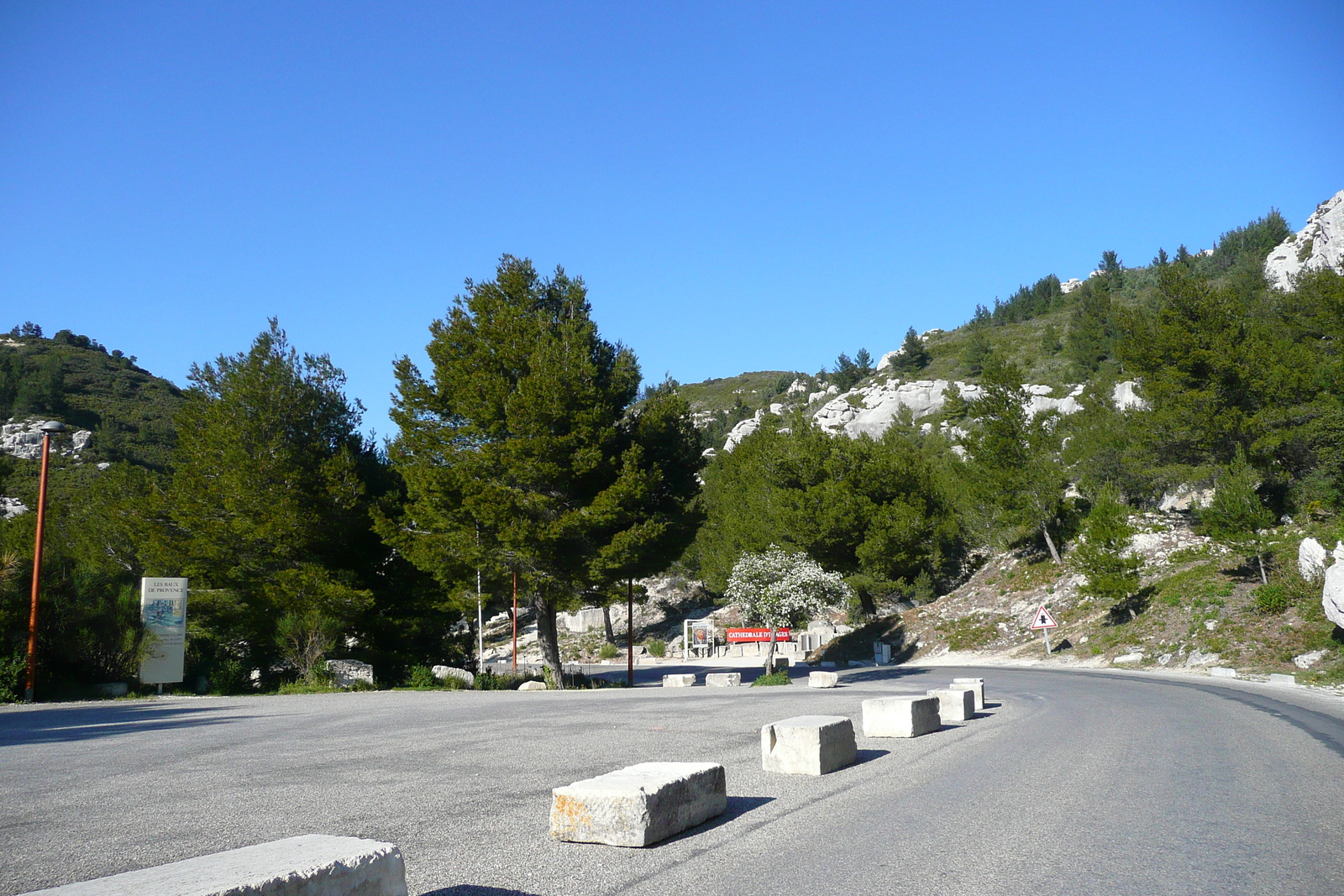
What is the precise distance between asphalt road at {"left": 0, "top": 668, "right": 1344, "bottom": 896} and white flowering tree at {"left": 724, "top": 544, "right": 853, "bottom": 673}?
623 inches

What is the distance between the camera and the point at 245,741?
991 centimetres

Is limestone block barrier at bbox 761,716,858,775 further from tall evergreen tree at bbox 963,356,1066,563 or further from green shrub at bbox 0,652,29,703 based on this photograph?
tall evergreen tree at bbox 963,356,1066,563

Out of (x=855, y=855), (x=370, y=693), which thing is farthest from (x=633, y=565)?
(x=855, y=855)

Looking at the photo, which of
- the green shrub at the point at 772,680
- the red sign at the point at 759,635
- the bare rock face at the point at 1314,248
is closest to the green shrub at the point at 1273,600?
the red sign at the point at 759,635

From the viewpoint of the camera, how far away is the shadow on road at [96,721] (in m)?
10.3

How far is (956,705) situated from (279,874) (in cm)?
1134

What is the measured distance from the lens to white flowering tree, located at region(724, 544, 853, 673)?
2848cm

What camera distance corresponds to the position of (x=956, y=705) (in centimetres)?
1265

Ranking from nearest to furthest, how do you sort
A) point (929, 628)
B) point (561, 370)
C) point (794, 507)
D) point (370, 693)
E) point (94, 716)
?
1. point (94, 716)
2. point (370, 693)
3. point (561, 370)
4. point (929, 628)
5. point (794, 507)

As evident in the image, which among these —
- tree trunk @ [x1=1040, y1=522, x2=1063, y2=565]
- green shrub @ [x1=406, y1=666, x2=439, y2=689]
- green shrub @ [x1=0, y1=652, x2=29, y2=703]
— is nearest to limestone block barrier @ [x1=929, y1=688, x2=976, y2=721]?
green shrub @ [x1=406, y1=666, x2=439, y2=689]

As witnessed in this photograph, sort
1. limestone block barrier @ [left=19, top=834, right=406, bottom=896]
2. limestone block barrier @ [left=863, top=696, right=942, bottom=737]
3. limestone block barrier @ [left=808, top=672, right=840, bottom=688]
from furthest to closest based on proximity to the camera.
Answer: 1. limestone block barrier @ [left=808, top=672, right=840, bottom=688]
2. limestone block barrier @ [left=863, top=696, right=942, bottom=737]
3. limestone block barrier @ [left=19, top=834, right=406, bottom=896]

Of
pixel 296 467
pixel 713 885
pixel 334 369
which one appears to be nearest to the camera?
pixel 713 885

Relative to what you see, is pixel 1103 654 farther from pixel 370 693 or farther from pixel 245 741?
pixel 245 741

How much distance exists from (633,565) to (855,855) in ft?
65.3
